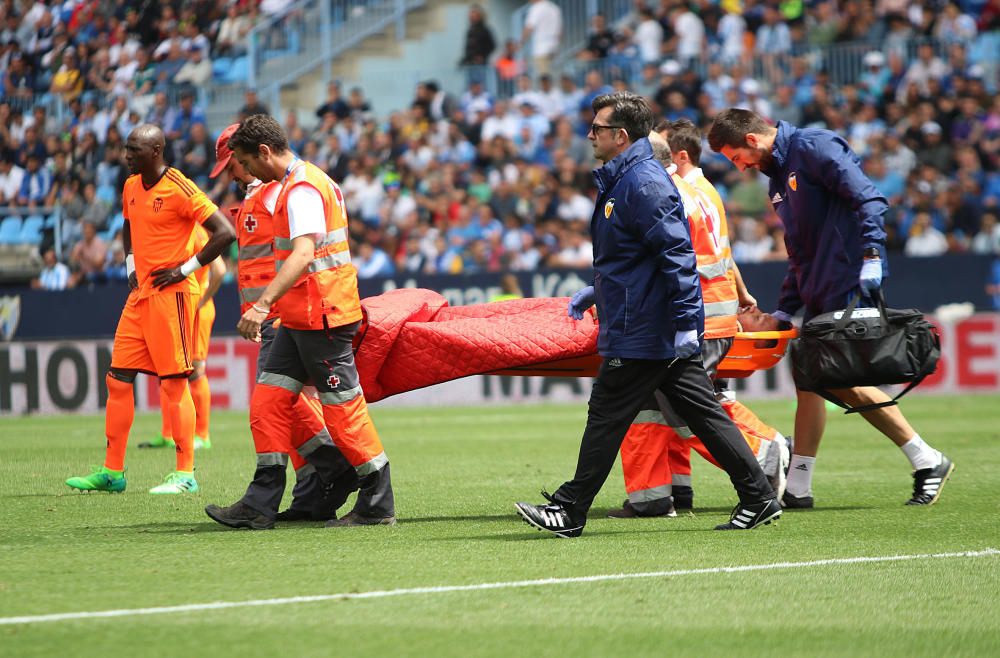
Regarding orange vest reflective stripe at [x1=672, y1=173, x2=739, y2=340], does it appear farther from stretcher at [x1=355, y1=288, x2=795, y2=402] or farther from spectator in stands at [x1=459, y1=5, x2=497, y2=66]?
spectator in stands at [x1=459, y1=5, x2=497, y2=66]

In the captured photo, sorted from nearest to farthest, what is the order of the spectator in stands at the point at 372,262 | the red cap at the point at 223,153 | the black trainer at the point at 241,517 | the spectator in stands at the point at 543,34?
1. the black trainer at the point at 241,517
2. the red cap at the point at 223,153
3. the spectator in stands at the point at 372,262
4. the spectator in stands at the point at 543,34

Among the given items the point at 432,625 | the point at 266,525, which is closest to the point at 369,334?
the point at 266,525

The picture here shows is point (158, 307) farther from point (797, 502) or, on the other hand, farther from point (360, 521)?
point (797, 502)

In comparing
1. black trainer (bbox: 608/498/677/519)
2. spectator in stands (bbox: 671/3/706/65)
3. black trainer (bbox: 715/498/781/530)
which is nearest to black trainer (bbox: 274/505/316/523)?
black trainer (bbox: 608/498/677/519)

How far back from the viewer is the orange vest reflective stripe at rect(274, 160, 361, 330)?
7324 millimetres

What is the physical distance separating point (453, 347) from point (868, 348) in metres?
2.19

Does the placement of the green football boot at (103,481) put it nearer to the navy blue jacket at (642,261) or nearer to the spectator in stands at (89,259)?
the navy blue jacket at (642,261)

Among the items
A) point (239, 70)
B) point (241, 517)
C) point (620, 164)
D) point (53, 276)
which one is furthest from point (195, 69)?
point (620, 164)

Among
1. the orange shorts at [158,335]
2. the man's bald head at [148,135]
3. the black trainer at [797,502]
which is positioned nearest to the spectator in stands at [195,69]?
the man's bald head at [148,135]

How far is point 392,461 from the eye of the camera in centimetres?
1198

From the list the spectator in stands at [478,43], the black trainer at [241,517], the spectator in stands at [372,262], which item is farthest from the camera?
the spectator in stands at [478,43]

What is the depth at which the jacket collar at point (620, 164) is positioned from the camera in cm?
704

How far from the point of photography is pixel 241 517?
297 inches

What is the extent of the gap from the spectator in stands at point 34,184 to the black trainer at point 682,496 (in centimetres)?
2022
